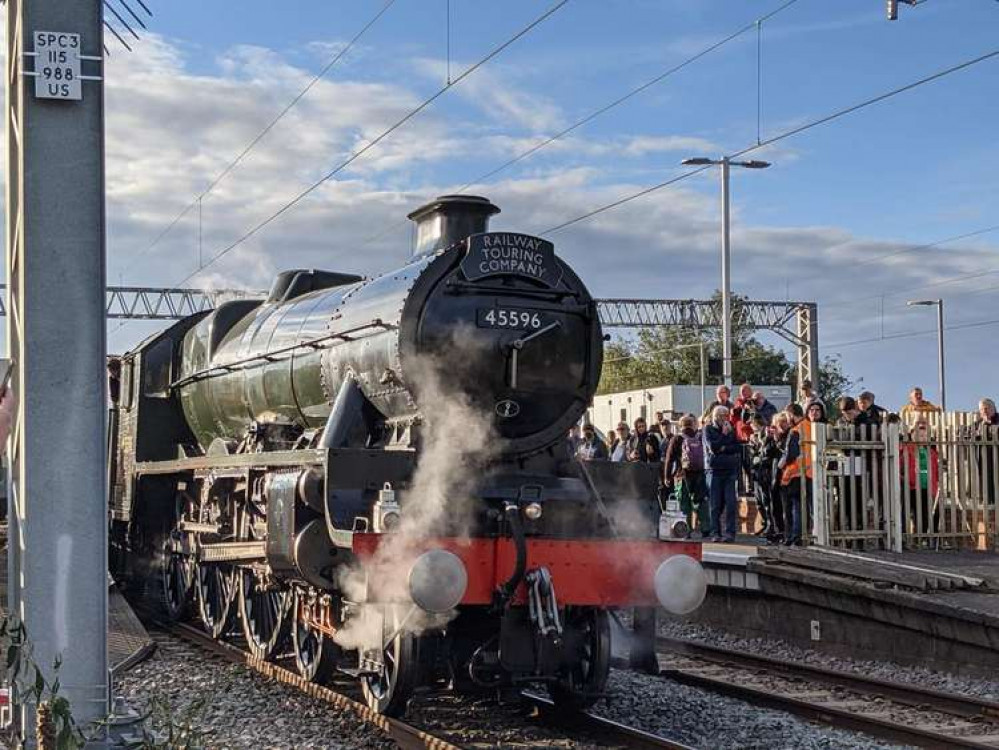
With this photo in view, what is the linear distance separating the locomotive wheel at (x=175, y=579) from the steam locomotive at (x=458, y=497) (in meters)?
3.35

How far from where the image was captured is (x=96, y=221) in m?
5.59

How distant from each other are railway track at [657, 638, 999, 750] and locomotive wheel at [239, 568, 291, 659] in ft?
10.4

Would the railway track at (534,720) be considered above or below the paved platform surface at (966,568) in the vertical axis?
below

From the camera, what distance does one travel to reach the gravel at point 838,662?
995cm

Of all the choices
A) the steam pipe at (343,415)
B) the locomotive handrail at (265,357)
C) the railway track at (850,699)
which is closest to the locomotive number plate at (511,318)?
the locomotive handrail at (265,357)

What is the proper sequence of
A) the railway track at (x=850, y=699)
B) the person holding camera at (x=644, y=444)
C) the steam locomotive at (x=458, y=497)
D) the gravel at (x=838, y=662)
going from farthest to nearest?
the person holding camera at (x=644, y=444) < the gravel at (x=838, y=662) < the railway track at (x=850, y=699) < the steam locomotive at (x=458, y=497)

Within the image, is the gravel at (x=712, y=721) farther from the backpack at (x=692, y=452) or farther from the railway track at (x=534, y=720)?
the backpack at (x=692, y=452)

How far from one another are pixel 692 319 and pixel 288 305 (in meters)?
37.2

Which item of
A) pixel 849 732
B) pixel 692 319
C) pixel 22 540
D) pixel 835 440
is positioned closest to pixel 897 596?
pixel 849 732

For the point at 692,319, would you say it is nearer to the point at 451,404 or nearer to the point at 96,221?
the point at 451,404

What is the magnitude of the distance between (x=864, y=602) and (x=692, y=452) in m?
4.00

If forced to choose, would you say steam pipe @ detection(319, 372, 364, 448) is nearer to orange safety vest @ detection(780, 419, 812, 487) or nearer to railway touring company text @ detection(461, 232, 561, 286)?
railway touring company text @ detection(461, 232, 561, 286)

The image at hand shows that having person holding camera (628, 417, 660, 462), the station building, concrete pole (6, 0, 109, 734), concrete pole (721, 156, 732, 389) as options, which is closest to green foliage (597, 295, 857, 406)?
the station building

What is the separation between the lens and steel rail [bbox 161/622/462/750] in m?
7.35
